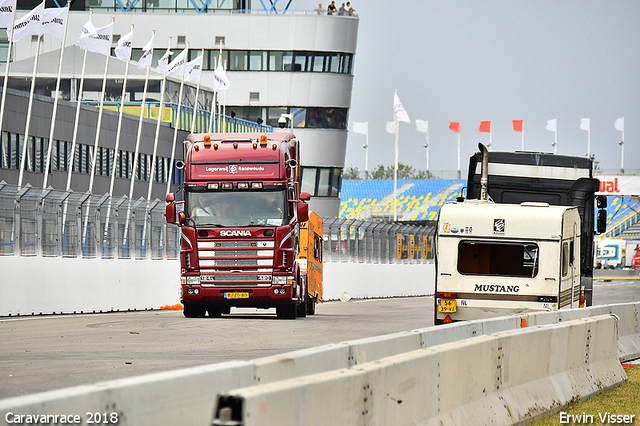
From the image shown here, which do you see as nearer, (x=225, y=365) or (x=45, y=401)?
(x=45, y=401)

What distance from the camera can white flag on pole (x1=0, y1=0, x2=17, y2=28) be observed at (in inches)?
1537

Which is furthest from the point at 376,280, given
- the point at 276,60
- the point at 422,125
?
the point at 422,125

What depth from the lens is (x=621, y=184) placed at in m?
93.2

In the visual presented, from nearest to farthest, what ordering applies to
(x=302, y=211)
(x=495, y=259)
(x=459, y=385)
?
(x=459, y=385) < (x=495, y=259) < (x=302, y=211)

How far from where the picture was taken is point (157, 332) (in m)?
18.3

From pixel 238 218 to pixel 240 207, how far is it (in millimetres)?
236

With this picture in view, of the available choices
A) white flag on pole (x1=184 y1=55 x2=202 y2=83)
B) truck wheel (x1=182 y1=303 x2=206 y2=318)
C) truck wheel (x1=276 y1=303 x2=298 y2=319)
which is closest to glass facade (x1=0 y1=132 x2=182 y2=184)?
white flag on pole (x1=184 y1=55 x2=202 y2=83)

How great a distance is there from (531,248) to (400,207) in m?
96.5

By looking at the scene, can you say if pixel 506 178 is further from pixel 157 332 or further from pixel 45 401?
pixel 45 401

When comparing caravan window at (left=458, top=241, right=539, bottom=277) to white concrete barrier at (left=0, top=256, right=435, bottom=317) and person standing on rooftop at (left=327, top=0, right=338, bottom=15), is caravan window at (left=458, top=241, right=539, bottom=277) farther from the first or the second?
person standing on rooftop at (left=327, top=0, right=338, bottom=15)

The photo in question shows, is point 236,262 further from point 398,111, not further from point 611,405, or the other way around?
point 398,111

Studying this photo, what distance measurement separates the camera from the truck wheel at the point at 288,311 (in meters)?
23.3

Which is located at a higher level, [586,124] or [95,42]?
[586,124]

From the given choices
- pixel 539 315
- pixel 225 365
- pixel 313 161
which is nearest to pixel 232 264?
pixel 539 315
